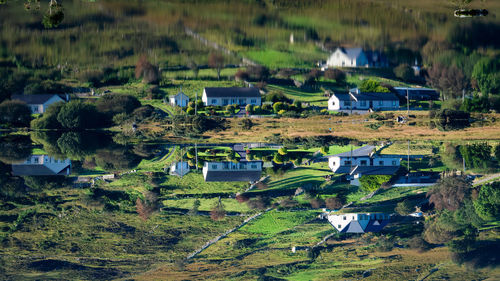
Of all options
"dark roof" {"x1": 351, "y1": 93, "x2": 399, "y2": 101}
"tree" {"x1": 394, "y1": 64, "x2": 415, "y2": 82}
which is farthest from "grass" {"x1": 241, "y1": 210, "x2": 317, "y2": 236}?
"tree" {"x1": 394, "y1": 64, "x2": 415, "y2": 82}

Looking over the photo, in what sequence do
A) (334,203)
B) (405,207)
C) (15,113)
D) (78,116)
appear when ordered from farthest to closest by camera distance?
(15,113), (78,116), (405,207), (334,203)

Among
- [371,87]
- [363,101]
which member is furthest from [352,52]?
[371,87]

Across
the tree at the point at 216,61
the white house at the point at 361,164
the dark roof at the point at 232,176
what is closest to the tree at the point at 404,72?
the white house at the point at 361,164

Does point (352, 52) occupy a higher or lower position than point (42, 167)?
higher

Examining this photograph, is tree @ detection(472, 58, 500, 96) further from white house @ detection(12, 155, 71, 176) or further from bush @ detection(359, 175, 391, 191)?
white house @ detection(12, 155, 71, 176)

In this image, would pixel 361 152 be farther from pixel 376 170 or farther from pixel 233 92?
pixel 233 92

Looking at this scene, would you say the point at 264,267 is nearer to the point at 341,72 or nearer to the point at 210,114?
the point at 210,114

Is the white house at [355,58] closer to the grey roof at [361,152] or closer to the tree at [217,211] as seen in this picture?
the grey roof at [361,152]
